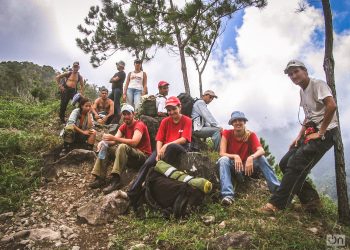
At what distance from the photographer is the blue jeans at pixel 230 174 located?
5137mm

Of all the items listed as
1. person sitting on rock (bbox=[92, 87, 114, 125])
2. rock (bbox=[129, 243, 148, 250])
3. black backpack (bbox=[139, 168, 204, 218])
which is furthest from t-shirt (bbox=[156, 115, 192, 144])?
person sitting on rock (bbox=[92, 87, 114, 125])

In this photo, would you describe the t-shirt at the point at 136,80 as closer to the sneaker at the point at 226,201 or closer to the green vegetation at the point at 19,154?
the green vegetation at the point at 19,154

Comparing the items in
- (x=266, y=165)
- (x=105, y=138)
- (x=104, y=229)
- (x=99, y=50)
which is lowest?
(x=104, y=229)

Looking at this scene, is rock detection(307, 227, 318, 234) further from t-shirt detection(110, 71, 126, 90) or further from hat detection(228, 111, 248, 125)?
t-shirt detection(110, 71, 126, 90)

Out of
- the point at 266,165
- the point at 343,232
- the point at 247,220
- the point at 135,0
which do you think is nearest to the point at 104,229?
the point at 247,220

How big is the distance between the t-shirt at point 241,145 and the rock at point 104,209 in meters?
2.02

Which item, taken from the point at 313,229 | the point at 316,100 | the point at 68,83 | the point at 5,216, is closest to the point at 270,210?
the point at 313,229

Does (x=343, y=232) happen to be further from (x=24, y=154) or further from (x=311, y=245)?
(x=24, y=154)

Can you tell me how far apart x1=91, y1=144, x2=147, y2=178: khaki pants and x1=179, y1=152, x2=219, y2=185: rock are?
93 centimetres

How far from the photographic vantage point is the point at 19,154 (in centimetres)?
734

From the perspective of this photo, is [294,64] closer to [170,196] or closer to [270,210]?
[270,210]

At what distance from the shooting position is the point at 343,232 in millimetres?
4277

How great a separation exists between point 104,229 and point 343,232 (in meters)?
3.32

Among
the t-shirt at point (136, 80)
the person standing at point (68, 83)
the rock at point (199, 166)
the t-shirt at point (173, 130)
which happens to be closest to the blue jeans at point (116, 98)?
the t-shirt at point (136, 80)
